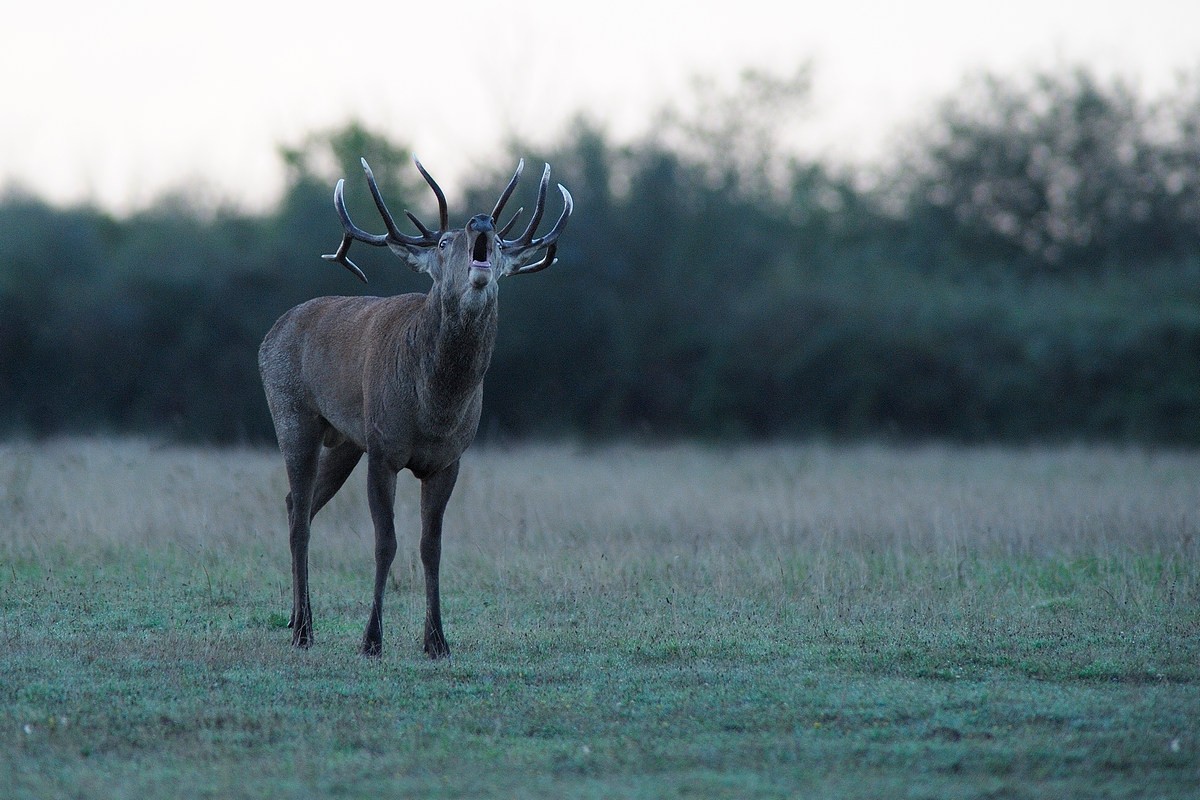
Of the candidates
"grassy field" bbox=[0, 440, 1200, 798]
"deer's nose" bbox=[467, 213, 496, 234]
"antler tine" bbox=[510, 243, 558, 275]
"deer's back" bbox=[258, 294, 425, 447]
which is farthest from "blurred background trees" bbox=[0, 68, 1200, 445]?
"deer's nose" bbox=[467, 213, 496, 234]

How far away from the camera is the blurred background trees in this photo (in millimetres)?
27844

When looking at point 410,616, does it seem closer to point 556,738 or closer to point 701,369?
point 556,738

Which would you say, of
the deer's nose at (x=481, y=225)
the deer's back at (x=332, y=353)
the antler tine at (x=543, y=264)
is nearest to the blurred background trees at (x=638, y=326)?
the deer's back at (x=332, y=353)

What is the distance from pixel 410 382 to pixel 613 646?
2.06 metres

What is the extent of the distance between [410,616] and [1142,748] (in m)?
5.16

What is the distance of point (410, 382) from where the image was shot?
27.3 feet

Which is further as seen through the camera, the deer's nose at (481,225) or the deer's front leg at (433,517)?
the deer's front leg at (433,517)

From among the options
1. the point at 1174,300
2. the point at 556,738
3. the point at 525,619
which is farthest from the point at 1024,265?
the point at 556,738

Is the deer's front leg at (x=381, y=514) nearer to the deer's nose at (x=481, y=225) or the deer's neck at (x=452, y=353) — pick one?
the deer's neck at (x=452, y=353)

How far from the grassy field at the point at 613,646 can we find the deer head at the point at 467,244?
7.55 feet


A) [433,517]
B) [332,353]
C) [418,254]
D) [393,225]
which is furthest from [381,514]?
[393,225]

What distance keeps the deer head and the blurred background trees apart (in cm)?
1733

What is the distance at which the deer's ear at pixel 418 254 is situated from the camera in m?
8.37

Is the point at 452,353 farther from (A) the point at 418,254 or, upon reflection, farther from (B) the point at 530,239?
(B) the point at 530,239
